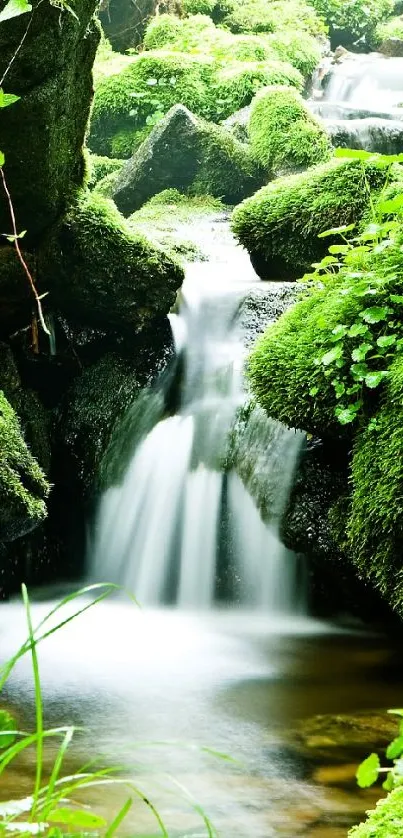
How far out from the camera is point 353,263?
411cm

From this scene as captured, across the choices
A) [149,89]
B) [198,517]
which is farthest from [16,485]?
[149,89]

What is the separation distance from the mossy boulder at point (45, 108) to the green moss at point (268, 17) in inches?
420

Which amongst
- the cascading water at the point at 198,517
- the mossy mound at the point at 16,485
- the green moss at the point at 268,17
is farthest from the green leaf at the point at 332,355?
the green moss at the point at 268,17

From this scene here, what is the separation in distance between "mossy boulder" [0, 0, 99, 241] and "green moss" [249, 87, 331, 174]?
426 cm

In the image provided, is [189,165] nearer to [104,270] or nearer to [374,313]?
[104,270]

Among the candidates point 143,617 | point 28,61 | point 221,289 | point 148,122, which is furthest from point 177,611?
point 148,122

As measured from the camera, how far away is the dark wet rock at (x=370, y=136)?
10.5m

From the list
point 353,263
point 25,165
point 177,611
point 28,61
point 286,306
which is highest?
point 28,61

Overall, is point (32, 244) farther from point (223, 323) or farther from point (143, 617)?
point (143, 617)

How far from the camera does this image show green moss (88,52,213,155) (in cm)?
1202

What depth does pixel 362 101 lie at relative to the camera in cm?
1401

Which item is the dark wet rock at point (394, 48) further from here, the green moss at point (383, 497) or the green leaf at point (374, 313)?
the green moss at point (383, 497)

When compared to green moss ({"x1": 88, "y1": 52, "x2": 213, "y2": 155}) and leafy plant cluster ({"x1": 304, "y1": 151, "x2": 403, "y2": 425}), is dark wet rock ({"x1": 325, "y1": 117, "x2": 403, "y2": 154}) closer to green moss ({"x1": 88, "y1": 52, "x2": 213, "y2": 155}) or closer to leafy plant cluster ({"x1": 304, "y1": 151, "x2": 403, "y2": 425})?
green moss ({"x1": 88, "y1": 52, "x2": 213, "y2": 155})

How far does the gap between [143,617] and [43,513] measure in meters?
0.85
